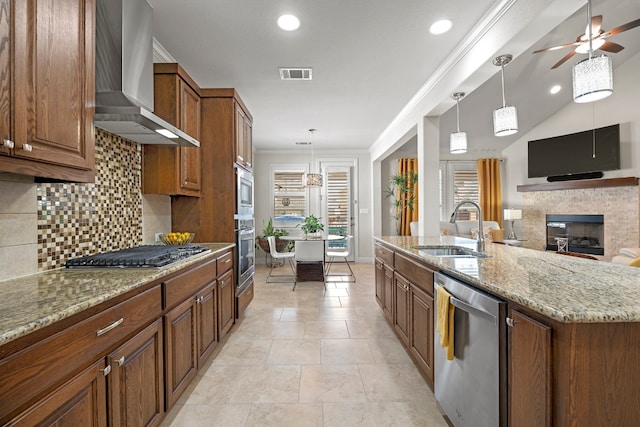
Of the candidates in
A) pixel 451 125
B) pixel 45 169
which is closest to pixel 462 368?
pixel 45 169

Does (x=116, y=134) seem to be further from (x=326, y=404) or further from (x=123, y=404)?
(x=326, y=404)

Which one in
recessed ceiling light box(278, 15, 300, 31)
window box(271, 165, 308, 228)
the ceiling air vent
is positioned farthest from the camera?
window box(271, 165, 308, 228)

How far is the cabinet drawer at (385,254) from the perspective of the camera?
296 centimetres

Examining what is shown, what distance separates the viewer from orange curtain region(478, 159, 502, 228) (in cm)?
730

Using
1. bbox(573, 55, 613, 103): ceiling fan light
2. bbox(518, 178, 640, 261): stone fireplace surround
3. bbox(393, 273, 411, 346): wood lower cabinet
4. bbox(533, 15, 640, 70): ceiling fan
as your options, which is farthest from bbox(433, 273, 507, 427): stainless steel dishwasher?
bbox(518, 178, 640, 261): stone fireplace surround

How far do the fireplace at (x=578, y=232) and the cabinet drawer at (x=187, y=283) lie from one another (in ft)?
21.8

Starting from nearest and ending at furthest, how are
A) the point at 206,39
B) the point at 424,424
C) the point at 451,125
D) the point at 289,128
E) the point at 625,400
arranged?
the point at 625,400 < the point at 424,424 < the point at 206,39 < the point at 289,128 < the point at 451,125

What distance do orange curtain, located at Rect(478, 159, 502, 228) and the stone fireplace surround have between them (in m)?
0.50

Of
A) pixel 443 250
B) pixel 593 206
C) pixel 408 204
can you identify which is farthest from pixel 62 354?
pixel 593 206

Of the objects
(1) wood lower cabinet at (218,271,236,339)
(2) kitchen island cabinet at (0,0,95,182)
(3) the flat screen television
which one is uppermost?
(3) the flat screen television

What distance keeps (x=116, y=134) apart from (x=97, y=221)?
64 cm

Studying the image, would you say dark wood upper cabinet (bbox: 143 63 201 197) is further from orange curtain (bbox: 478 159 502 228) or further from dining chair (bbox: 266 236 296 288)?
orange curtain (bbox: 478 159 502 228)

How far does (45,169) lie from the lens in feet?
4.08

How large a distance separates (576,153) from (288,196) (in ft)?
18.8
